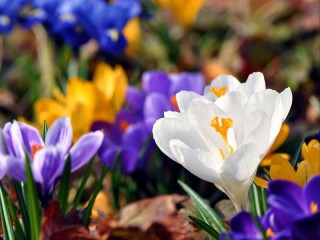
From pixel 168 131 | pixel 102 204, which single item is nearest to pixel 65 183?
pixel 168 131

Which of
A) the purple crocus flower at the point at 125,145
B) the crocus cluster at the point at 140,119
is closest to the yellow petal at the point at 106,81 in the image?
the crocus cluster at the point at 140,119

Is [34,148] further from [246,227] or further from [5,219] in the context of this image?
[246,227]

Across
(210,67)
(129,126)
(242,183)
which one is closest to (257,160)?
(242,183)

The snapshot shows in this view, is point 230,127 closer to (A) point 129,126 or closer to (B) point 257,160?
(B) point 257,160

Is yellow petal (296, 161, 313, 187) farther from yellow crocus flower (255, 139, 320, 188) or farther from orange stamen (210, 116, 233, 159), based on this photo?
orange stamen (210, 116, 233, 159)

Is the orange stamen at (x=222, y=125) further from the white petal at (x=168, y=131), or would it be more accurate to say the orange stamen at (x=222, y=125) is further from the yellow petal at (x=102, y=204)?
the yellow petal at (x=102, y=204)

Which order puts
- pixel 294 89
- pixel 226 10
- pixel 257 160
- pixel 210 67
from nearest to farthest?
pixel 257 160 → pixel 294 89 → pixel 210 67 → pixel 226 10
